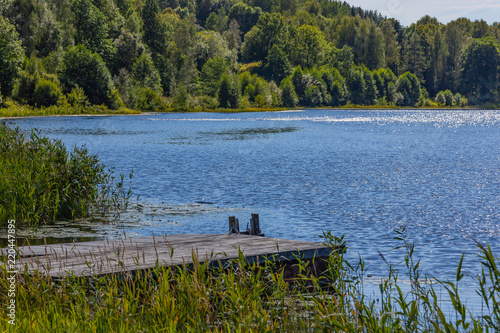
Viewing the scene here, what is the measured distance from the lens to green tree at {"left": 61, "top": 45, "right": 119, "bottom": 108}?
104625mm

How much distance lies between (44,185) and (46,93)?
86149 mm

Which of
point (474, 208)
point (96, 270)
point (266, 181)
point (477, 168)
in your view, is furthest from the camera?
point (477, 168)

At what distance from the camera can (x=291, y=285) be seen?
9602 mm

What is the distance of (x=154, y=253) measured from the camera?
9.53 metres

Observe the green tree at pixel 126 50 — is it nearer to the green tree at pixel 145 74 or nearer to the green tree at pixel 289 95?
the green tree at pixel 145 74

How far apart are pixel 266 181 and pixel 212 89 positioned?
402 ft

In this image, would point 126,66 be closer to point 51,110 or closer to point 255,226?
point 51,110

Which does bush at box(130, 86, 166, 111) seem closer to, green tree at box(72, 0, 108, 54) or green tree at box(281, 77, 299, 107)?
green tree at box(72, 0, 108, 54)

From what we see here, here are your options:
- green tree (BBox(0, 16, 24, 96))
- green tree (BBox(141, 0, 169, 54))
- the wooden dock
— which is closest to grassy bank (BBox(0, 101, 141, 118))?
green tree (BBox(0, 16, 24, 96))

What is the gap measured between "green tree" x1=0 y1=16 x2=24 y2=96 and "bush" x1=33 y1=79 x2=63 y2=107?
6.53 m

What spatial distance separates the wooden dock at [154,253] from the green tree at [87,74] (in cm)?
9955

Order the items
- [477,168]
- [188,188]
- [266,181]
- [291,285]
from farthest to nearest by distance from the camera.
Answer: [477,168] < [266,181] < [188,188] < [291,285]

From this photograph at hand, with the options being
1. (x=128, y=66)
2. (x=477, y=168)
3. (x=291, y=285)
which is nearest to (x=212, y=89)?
(x=128, y=66)

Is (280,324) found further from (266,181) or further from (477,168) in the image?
(477,168)
